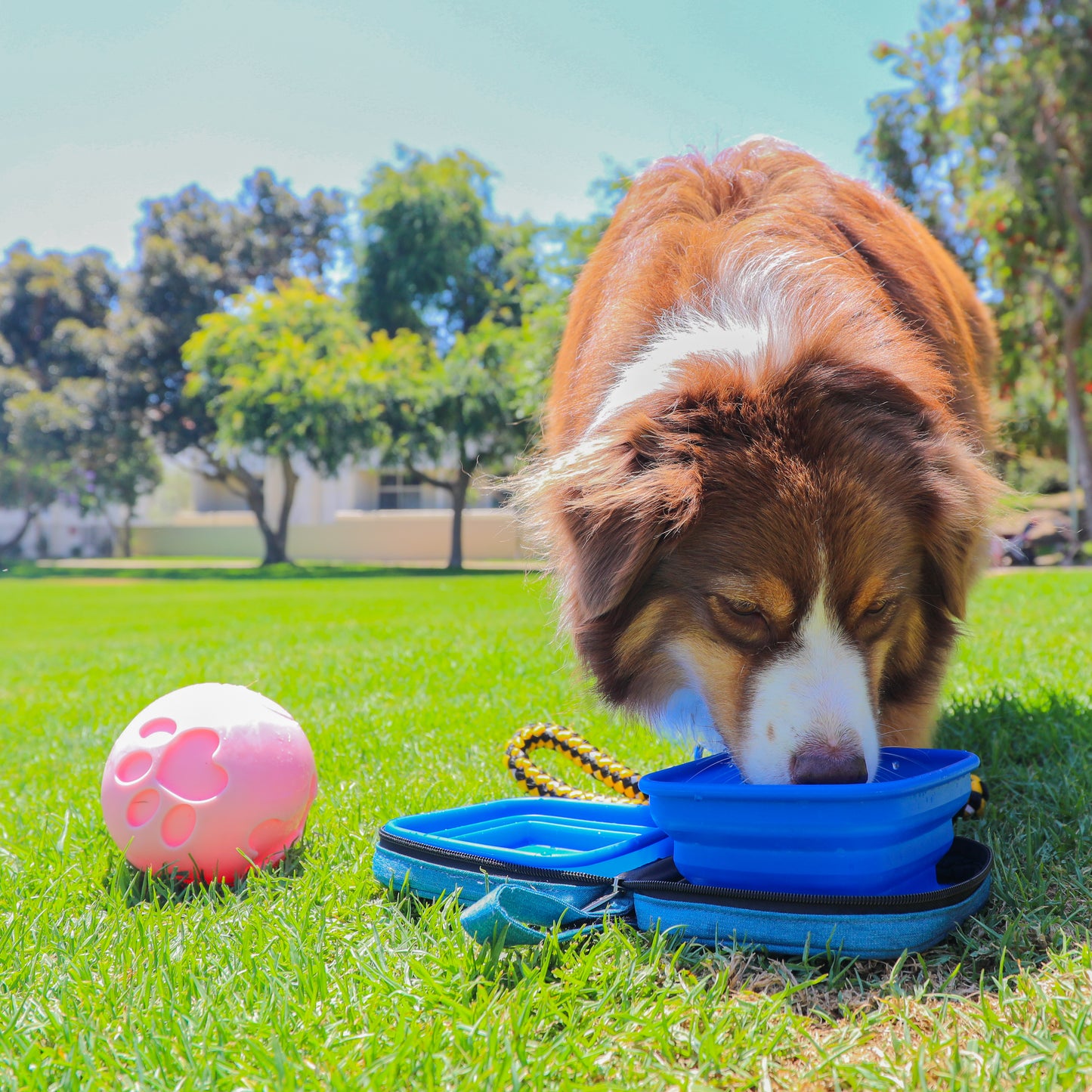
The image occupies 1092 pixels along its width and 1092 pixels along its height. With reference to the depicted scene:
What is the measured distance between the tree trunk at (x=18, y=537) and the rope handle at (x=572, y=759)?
4218 centimetres

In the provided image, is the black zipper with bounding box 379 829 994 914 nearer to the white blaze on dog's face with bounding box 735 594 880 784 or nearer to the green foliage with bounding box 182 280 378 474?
the white blaze on dog's face with bounding box 735 594 880 784

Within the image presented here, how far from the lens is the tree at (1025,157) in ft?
56.4

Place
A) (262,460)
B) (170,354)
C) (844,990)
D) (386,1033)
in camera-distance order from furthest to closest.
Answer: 1. (262,460)
2. (170,354)
3. (844,990)
4. (386,1033)

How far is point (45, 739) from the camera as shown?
17.5 ft

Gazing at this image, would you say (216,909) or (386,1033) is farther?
(216,909)

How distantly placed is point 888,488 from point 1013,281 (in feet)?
61.7

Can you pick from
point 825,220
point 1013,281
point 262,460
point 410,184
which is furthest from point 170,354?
point 825,220

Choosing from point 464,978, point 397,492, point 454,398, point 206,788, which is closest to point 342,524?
point 397,492

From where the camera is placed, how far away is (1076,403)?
18.6 meters

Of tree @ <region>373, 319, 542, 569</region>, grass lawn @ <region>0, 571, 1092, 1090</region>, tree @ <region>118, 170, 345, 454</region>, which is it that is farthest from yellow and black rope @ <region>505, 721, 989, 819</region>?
tree @ <region>118, 170, 345, 454</region>

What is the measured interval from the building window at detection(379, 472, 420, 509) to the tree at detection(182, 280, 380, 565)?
8.82m

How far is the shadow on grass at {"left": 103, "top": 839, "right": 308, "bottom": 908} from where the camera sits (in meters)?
2.75

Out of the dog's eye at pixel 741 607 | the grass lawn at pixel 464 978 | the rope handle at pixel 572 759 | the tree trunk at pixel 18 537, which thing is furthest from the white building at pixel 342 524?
the dog's eye at pixel 741 607

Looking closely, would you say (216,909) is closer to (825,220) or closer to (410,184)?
(825,220)
